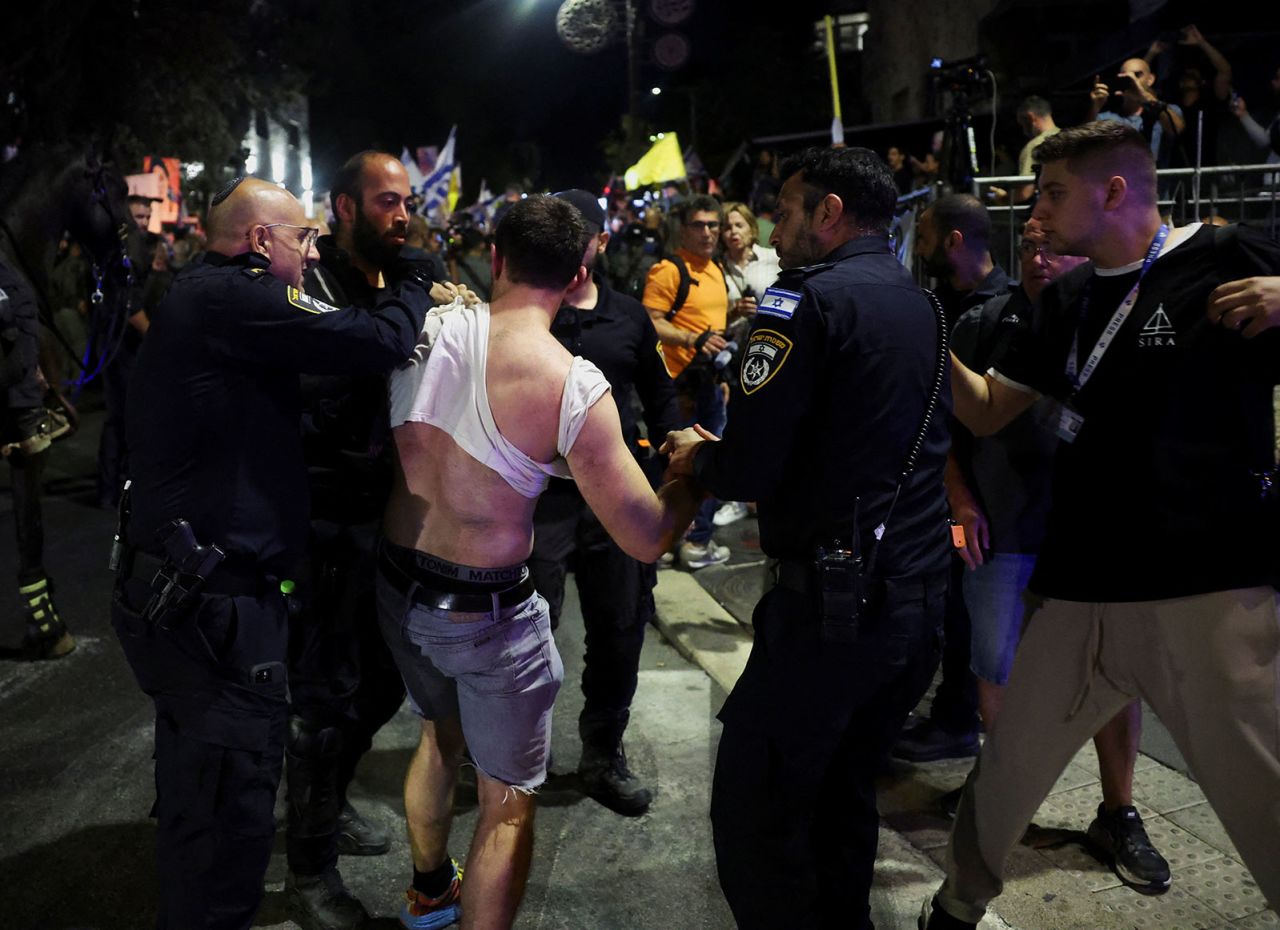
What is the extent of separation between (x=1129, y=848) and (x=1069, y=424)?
61.1 inches

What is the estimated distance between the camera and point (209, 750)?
2.70m

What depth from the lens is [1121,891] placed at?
3.38 m

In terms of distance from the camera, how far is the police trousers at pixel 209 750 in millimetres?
2680

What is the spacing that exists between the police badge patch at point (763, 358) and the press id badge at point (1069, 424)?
0.89 m

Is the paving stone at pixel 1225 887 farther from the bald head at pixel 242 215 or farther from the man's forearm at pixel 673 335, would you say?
the man's forearm at pixel 673 335

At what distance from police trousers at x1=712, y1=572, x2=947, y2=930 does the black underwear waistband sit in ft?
2.29

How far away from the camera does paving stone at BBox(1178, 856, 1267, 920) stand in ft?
10.7

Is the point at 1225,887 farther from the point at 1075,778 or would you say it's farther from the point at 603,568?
the point at 603,568

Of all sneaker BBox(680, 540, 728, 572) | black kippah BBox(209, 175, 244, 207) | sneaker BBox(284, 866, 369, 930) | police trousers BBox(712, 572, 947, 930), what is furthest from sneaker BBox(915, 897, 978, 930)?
sneaker BBox(680, 540, 728, 572)

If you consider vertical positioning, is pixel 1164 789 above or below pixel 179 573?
below

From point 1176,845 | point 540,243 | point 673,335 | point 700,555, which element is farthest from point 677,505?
point 700,555

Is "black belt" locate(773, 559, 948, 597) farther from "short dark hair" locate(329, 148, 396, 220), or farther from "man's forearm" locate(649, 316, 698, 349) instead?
"man's forearm" locate(649, 316, 698, 349)

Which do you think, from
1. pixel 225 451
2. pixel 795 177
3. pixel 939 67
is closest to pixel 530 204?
pixel 795 177

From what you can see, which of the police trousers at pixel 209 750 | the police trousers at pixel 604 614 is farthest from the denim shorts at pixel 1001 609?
the police trousers at pixel 209 750
